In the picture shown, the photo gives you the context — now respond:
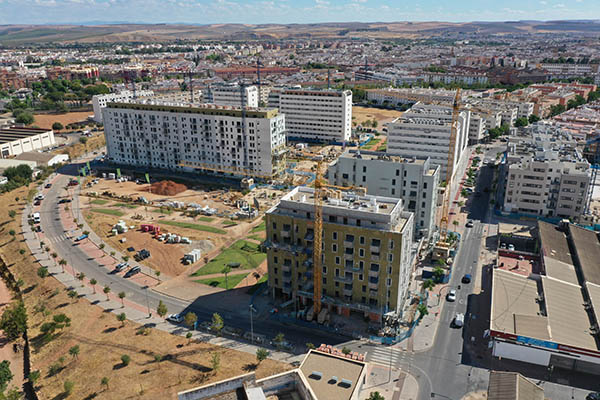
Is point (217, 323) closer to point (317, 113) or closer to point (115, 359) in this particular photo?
point (115, 359)

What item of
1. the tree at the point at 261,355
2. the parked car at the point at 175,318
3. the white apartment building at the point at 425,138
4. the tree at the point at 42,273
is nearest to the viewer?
the tree at the point at 261,355

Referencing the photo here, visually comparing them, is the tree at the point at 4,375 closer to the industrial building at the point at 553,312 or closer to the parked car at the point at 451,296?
the industrial building at the point at 553,312

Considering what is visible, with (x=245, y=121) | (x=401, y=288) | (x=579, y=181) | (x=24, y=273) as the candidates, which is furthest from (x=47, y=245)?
(x=579, y=181)

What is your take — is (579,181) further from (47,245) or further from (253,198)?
(47,245)

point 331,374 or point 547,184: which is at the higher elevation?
point 547,184

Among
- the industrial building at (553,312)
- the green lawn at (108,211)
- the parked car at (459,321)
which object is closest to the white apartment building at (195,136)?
the green lawn at (108,211)

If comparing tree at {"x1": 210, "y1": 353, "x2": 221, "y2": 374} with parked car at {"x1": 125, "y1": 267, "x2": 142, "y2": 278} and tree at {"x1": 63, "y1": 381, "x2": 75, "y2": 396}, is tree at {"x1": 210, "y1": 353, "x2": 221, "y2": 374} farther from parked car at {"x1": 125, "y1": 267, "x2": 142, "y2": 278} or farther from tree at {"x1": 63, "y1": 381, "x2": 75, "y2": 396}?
parked car at {"x1": 125, "y1": 267, "x2": 142, "y2": 278}

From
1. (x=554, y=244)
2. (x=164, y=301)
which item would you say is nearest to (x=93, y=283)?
(x=164, y=301)
